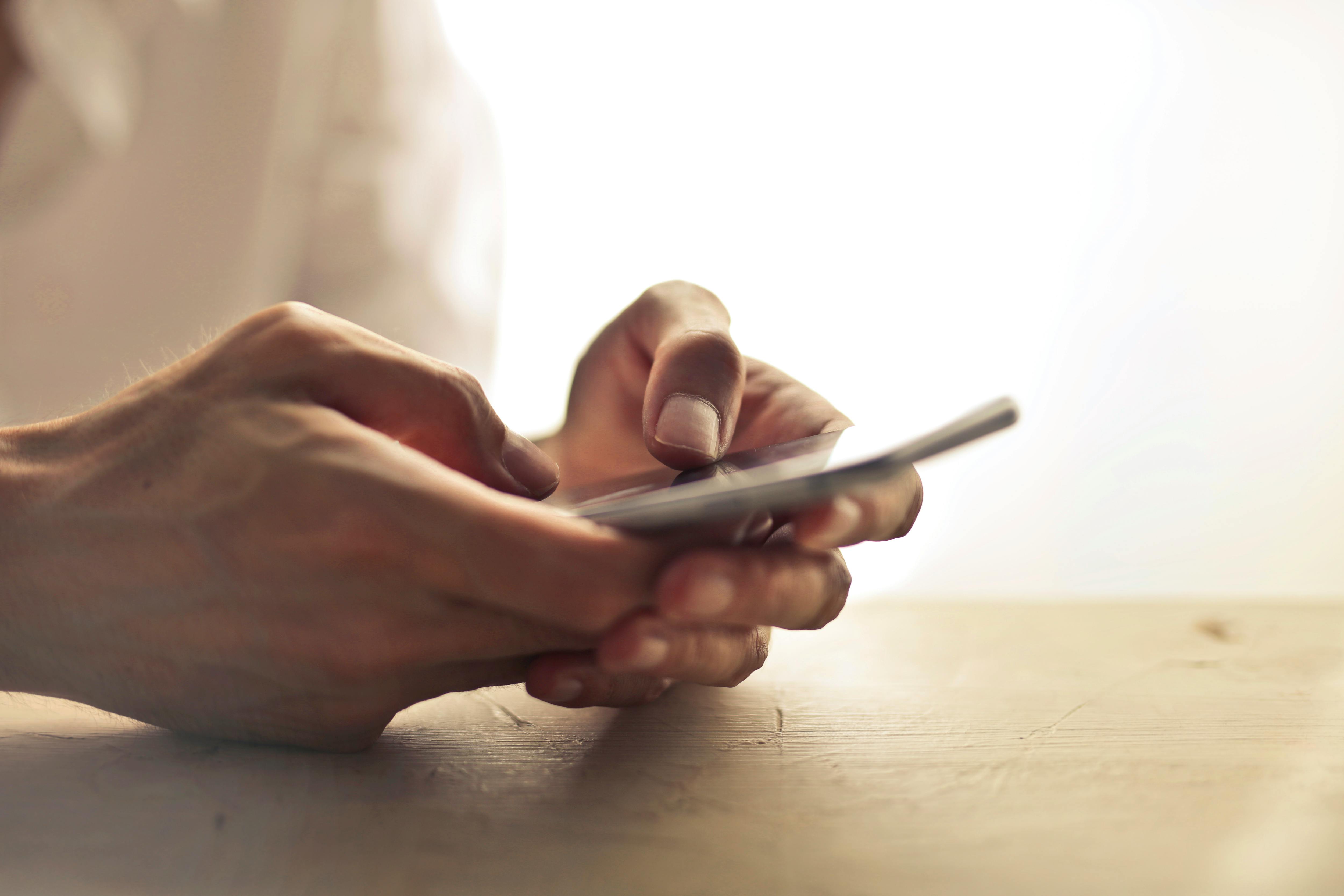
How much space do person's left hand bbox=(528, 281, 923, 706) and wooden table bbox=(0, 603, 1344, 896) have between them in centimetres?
3

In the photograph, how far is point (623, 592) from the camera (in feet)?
0.80

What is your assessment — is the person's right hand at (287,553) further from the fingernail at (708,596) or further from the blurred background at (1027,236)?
the blurred background at (1027,236)

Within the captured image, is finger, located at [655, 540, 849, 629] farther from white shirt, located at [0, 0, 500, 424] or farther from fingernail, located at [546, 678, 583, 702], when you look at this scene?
white shirt, located at [0, 0, 500, 424]

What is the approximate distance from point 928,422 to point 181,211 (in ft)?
2.67

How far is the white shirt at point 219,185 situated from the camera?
0.74 m

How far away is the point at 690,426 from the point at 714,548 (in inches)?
3.5

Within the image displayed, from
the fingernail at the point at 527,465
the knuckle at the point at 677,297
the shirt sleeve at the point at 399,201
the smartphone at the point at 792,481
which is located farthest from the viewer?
the shirt sleeve at the point at 399,201

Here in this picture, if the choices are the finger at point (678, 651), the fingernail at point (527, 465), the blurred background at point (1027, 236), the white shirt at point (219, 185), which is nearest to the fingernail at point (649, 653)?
the finger at point (678, 651)

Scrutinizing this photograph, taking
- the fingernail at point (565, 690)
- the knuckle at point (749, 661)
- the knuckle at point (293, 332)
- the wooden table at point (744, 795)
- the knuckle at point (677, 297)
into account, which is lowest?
the wooden table at point (744, 795)

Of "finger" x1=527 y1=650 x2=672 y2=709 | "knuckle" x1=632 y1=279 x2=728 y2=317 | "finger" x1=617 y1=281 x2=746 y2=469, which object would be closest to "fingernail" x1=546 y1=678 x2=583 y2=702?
"finger" x1=527 y1=650 x2=672 y2=709

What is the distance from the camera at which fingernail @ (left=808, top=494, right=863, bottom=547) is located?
28 cm

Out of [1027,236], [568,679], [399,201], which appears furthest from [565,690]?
[1027,236]

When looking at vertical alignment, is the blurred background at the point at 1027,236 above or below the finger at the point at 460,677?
above

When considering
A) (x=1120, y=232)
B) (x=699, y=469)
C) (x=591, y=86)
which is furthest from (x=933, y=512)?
(x=699, y=469)
